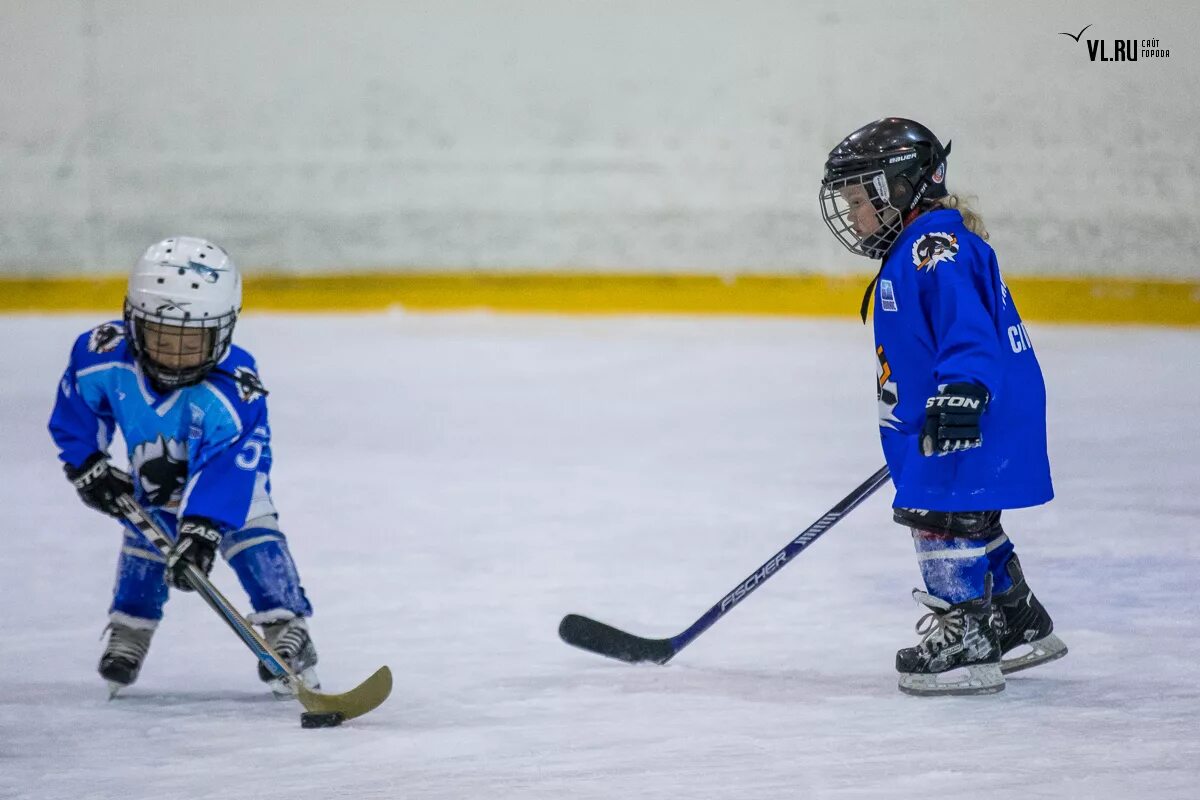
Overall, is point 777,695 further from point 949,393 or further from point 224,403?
point 224,403

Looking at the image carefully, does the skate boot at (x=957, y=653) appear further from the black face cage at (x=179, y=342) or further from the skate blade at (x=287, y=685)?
the black face cage at (x=179, y=342)

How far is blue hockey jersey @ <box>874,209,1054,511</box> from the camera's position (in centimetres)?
239

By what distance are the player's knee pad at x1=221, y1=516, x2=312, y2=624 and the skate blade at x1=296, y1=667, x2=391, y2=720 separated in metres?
0.22

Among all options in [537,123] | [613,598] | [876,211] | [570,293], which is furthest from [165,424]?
[537,123]

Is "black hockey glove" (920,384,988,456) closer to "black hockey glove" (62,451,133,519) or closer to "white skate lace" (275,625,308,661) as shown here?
"white skate lace" (275,625,308,661)

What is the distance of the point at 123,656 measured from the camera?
8.36 ft

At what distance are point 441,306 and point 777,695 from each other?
193 inches

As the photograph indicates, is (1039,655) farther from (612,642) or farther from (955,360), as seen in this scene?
(612,642)

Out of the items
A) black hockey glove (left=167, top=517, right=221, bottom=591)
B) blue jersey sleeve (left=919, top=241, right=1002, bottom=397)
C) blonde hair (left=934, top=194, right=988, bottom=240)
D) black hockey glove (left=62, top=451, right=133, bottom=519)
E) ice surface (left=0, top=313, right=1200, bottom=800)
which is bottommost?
ice surface (left=0, top=313, right=1200, bottom=800)

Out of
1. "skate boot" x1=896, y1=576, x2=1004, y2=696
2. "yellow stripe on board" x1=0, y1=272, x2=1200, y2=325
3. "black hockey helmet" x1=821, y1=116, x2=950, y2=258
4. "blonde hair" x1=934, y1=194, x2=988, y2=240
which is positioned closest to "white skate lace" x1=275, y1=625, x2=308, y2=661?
"skate boot" x1=896, y1=576, x2=1004, y2=696

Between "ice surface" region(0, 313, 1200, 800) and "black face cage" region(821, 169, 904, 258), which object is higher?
"black face cage" region(821, 169, 904, 258)

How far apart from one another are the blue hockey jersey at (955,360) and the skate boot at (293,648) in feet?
3.05

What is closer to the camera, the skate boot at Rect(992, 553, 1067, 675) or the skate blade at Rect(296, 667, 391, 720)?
the skate blade at Rect(296, 667, 391, 720)

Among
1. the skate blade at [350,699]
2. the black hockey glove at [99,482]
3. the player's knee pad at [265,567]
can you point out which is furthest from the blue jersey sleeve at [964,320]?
the black hockey glove at [99,482]
